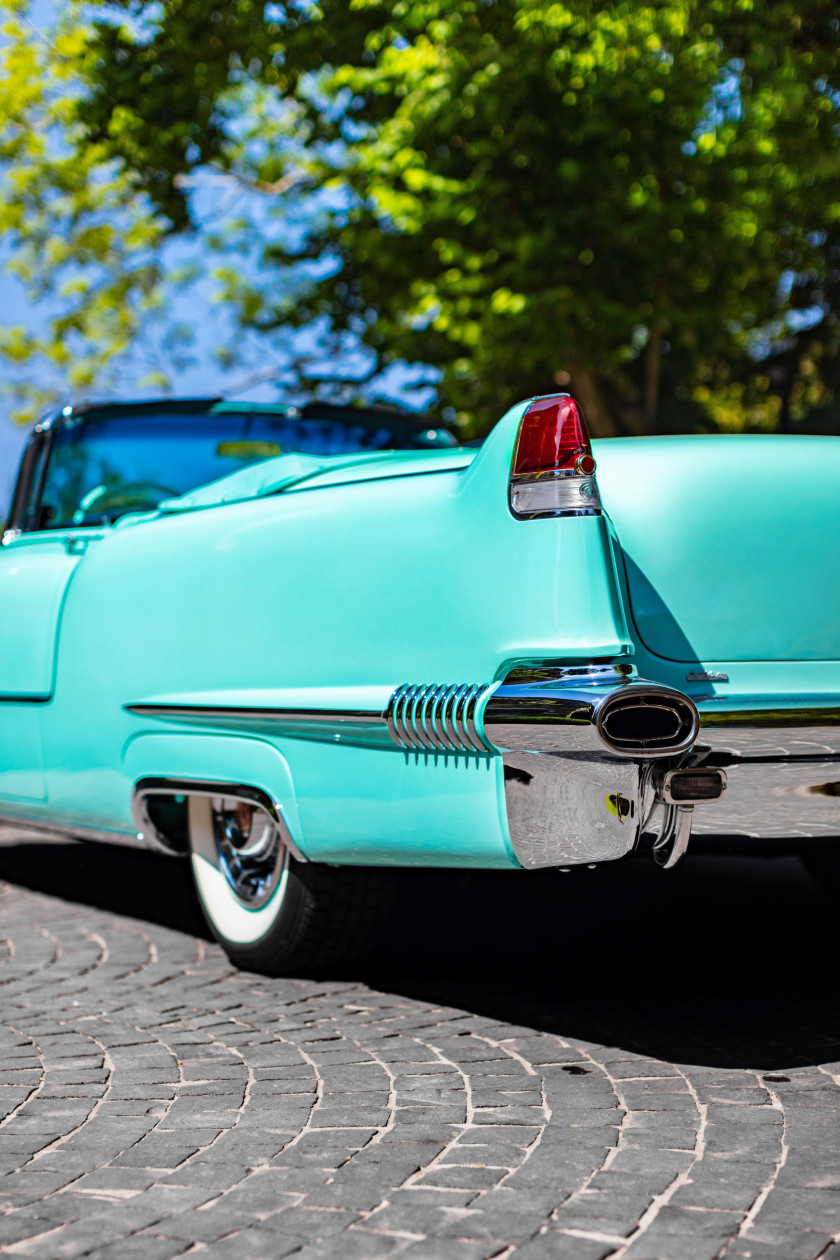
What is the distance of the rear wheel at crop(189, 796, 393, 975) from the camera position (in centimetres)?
394

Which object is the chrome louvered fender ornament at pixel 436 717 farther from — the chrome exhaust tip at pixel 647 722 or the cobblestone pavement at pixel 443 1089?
the cobblestone pavement at pixel 443 1089

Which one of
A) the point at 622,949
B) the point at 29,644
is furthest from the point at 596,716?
the point at 29,644

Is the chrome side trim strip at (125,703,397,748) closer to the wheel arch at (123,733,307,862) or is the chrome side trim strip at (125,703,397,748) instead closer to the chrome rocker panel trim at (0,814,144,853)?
the wheel arch at (123,733,307,862)

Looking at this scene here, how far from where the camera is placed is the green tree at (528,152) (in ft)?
35.6

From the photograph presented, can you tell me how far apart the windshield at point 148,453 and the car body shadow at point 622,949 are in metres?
1.46

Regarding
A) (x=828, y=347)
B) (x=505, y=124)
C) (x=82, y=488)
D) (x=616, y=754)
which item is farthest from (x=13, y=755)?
(x=828, y=347)

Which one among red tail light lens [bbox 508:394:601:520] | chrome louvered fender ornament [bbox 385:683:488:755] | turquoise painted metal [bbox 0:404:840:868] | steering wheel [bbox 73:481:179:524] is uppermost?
steering wheel [bbox 73:481:179:524]

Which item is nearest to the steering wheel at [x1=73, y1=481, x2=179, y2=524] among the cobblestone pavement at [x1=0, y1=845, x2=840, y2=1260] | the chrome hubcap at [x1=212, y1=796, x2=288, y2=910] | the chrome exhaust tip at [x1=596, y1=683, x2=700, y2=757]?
the chrome hubcap at [x1=212, y1=796, x2=288, y2=910]

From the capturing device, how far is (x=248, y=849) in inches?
164

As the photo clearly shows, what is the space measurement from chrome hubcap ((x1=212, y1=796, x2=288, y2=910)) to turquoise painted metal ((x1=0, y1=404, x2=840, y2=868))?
30 cm

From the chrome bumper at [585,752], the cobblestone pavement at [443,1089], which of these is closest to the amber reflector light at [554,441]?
the chrome bumper at [585,752]

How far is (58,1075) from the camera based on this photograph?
129 inches

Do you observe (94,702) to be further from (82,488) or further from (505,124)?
(505,124)

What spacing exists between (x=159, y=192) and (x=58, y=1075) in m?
12.2
